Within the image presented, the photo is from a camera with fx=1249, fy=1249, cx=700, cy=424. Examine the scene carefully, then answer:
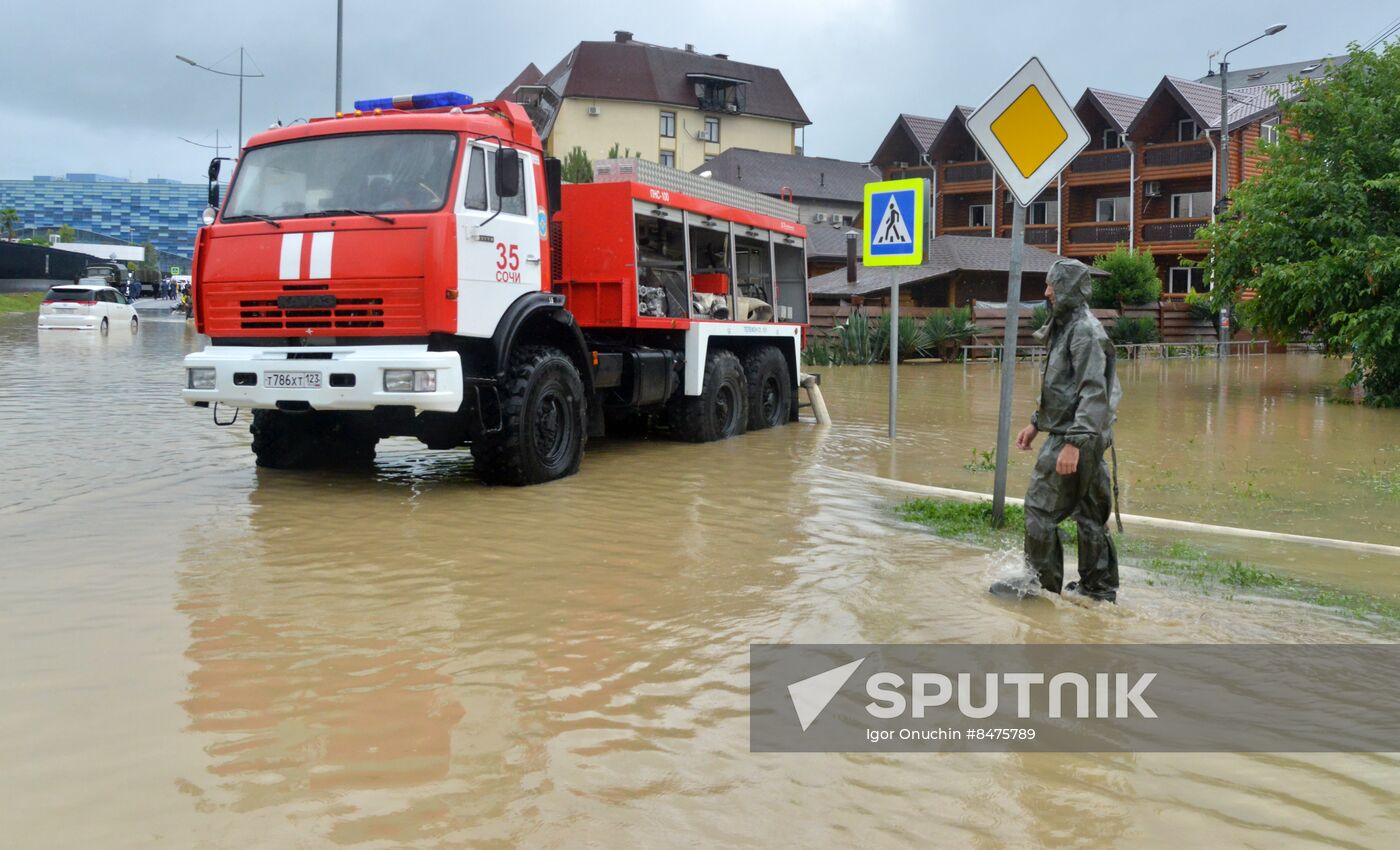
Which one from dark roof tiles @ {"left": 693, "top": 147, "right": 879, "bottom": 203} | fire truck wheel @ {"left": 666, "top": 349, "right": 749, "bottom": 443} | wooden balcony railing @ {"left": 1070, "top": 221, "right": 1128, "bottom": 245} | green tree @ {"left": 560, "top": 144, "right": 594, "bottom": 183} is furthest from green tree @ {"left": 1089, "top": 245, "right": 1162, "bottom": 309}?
fire truck wheel @ {"left": 666, "top": 349, "right": 749, "bottom": 443}

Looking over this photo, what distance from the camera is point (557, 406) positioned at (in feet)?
32.4

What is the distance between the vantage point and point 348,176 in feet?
29.0

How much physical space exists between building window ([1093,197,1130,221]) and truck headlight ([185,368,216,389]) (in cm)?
4775

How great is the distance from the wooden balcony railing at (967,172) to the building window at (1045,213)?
8.49ft

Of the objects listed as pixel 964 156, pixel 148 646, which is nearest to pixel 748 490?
pixel 148 646

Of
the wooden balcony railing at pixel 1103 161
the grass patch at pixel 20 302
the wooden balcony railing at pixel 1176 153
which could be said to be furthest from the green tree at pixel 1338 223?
the grass patch at pixel 20 302

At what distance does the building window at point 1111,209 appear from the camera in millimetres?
51438

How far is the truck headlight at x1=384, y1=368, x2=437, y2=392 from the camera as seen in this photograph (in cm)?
828

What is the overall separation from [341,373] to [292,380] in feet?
1.33

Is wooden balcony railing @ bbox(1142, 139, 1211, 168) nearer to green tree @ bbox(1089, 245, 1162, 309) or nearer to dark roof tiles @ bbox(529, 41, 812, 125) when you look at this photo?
green tree @ bbox(1089, 245, 1162, 309)

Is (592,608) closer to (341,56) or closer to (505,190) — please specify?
(505,190)

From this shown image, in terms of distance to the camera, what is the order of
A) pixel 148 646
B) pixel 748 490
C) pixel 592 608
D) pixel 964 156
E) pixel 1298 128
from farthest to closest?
pixel 964 156 → pixel 1298 128 → pixel 748 490 → pixel 592 608 → pixel 148 646

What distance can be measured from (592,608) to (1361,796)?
320 centimetres

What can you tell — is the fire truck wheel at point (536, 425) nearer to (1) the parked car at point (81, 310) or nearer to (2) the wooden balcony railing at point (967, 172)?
(1) the parked car at point (81, 310)
